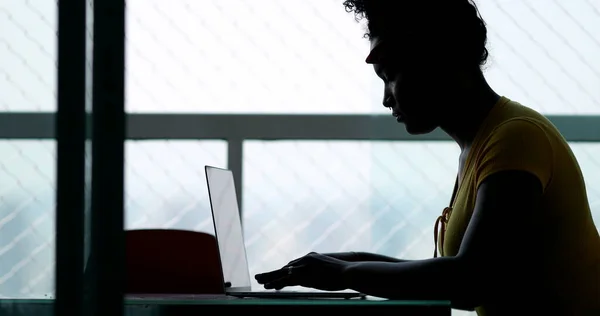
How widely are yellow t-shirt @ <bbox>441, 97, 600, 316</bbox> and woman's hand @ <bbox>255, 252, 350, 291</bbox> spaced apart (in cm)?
19

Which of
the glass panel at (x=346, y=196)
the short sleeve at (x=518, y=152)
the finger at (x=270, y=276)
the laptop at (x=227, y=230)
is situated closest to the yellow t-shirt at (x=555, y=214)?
the short sleeve at (x=518, y=152)

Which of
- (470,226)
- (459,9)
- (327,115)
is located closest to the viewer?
(470,226)

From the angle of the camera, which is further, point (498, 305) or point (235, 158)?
point (235, 158)

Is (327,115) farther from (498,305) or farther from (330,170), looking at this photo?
(498,305)

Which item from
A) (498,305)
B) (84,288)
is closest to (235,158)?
(498,305)

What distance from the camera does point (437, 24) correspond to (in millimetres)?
1101

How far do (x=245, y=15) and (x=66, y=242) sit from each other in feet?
7.27

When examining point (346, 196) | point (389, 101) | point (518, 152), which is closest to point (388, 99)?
point (389, 101)

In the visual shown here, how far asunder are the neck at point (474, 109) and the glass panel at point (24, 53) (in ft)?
A: 1.91

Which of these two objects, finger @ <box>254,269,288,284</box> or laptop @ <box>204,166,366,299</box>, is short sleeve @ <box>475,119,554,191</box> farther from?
laptop @ <box>204,166,366,299</box>

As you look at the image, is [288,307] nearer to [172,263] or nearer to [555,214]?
[555,214]

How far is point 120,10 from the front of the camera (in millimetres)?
488

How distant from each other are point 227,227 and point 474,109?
1.42 feet

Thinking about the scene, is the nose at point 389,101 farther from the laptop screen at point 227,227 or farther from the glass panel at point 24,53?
the glass panel at point 24,53
